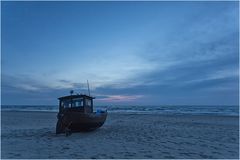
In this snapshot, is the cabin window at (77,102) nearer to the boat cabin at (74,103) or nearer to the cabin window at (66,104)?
the boat cabin at (74,103)

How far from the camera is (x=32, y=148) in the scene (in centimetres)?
1161

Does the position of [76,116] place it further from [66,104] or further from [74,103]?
[66,104]

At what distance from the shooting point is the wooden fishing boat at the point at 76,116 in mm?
17516

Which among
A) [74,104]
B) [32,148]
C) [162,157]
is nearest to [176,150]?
[162,157]

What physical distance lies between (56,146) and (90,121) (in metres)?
6.69

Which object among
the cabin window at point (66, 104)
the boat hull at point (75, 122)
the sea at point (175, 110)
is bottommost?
the sea at point (175, 110)

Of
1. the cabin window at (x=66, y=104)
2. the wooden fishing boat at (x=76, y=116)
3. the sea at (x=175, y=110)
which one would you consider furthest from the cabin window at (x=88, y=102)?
the sea at (x=175, y=110)

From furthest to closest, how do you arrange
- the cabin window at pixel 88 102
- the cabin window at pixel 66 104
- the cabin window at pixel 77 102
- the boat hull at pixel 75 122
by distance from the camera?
the cabin window at pixel 88 102, the cabin window at pixel 66 104, the cabin window at pixel 77 102, the boat hull at pixel 75 122

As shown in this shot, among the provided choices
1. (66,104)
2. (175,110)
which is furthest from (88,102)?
(175,110)

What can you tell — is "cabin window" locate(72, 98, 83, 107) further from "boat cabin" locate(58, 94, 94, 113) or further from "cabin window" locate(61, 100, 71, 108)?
"cabin window" locate(61, 100, 71, 108)

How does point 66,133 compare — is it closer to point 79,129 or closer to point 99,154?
point 79,129

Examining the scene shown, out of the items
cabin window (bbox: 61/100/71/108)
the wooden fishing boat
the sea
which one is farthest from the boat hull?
the sea

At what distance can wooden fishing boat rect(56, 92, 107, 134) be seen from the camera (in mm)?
17516

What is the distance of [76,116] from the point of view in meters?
17.8
